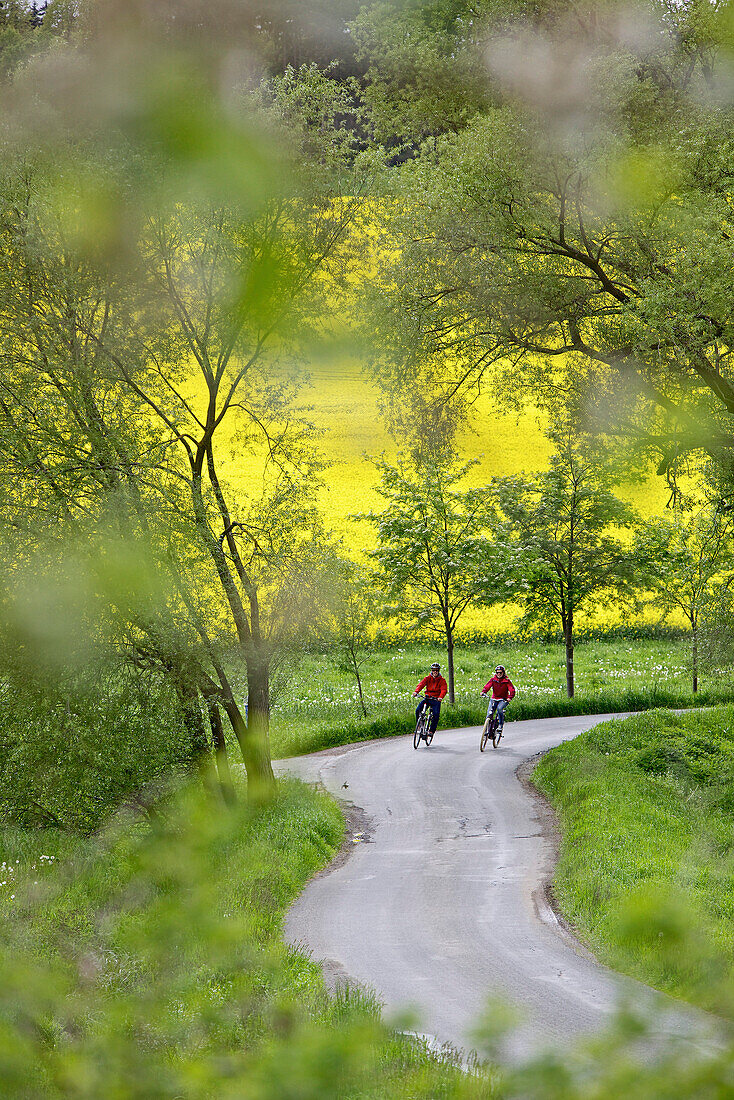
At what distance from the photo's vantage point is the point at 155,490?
14.1 meters

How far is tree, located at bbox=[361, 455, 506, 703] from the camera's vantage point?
31.8 metres

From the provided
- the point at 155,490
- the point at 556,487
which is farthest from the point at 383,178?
the point at 556,487

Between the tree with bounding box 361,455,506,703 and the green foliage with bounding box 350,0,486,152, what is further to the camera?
the tree with bounding box 361,455,506,703

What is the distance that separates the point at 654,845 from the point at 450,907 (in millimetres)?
3073

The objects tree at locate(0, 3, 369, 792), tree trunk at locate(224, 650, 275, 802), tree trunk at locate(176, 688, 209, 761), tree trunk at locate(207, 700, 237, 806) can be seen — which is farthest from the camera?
tree trunk at locate(224, 650, 275, 802)

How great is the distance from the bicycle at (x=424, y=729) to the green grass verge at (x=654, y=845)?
372cm

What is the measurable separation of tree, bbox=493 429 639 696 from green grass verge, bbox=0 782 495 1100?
29.9m

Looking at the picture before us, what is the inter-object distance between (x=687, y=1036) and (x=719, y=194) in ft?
52.8

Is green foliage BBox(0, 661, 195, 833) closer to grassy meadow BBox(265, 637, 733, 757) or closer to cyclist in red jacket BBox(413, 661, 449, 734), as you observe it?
cyclist in red jacket BBox(413, 661, 449, 734)

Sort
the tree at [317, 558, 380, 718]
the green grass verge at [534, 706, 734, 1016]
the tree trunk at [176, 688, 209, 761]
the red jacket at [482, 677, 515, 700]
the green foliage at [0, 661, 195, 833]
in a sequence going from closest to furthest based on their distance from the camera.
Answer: the green grass verge at [534, 706, 734, 1016] → the green foliage at [0, 661, 195, 833] → the tree trunk at [176, 688, 209, 761] → the tree at [317, 558, 380, 718] → the red jacket at [482, 677, 515, 700]

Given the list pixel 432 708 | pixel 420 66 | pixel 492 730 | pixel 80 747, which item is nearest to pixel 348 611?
pixel 432 708

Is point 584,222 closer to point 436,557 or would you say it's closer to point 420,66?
point 420,66

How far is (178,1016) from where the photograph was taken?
1.53 metres

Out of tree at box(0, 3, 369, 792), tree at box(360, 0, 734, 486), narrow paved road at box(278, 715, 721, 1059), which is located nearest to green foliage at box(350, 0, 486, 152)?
tree at box(360, 0, 734, 486)
